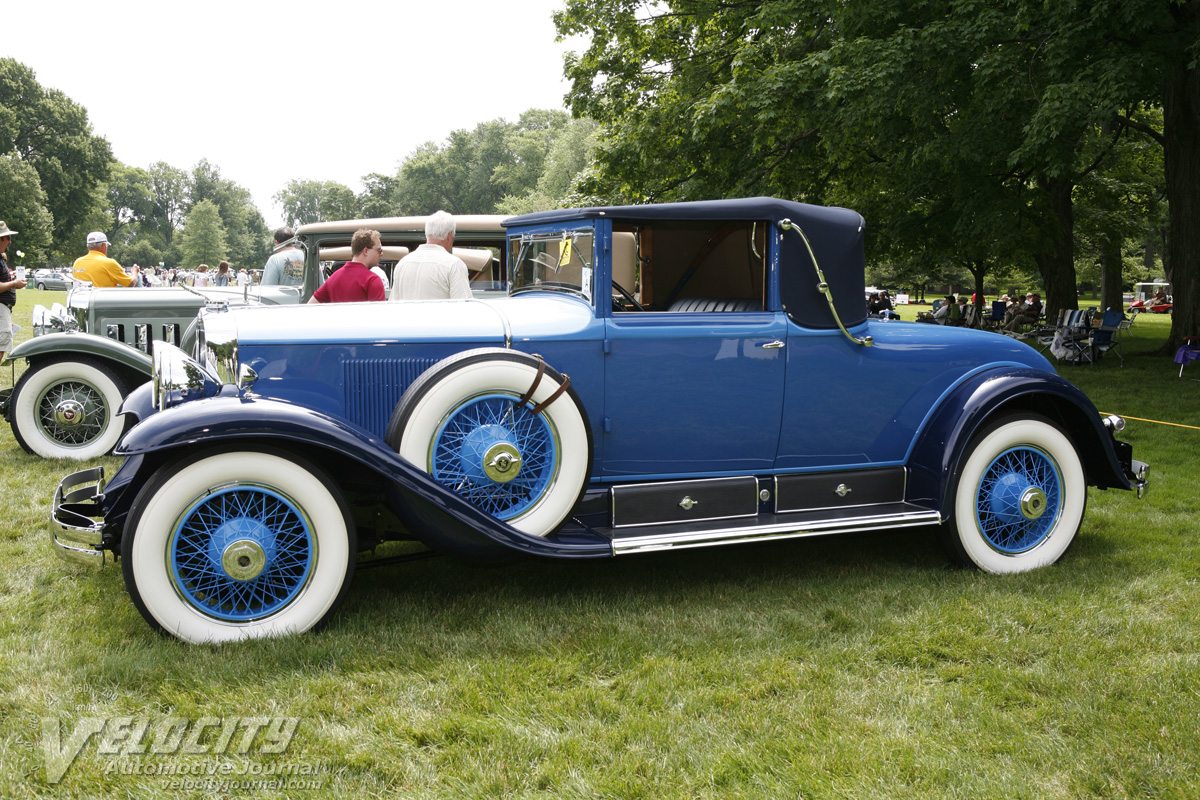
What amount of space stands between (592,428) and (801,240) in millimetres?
1454

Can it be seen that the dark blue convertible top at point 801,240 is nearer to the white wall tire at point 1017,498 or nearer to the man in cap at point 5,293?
the white wall tire at point 1017,498

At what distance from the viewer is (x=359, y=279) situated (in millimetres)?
5840

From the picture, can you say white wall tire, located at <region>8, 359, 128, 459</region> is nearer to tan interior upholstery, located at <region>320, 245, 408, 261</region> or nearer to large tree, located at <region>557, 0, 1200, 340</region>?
tan interior upholstery, located at <region>320, 245, 408, 261</region>

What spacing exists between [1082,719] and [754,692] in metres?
1.15

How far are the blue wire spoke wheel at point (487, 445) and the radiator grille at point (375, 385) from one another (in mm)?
396

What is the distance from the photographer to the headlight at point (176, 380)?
3822 mm

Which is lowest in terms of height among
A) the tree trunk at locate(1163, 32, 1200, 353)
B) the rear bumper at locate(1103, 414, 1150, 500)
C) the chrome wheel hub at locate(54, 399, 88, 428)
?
the chrome wheel hub at locate(54, 399, 88, 428)

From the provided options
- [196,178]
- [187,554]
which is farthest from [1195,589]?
[196,178]

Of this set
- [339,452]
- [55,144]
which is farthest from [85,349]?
[55,144]

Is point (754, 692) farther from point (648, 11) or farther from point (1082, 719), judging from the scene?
point (648, 11)

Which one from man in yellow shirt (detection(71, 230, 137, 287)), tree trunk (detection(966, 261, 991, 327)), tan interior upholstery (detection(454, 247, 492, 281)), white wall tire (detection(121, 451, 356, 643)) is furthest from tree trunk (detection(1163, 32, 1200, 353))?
man in yellow shirt (detection(71, 230, 137, 287))

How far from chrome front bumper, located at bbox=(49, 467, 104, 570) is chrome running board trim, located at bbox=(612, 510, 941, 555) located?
7.12 ft

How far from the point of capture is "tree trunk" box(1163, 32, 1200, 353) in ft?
43.6


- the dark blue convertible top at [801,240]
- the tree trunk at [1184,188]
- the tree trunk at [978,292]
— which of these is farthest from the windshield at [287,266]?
the tree trunk at [978,292]
